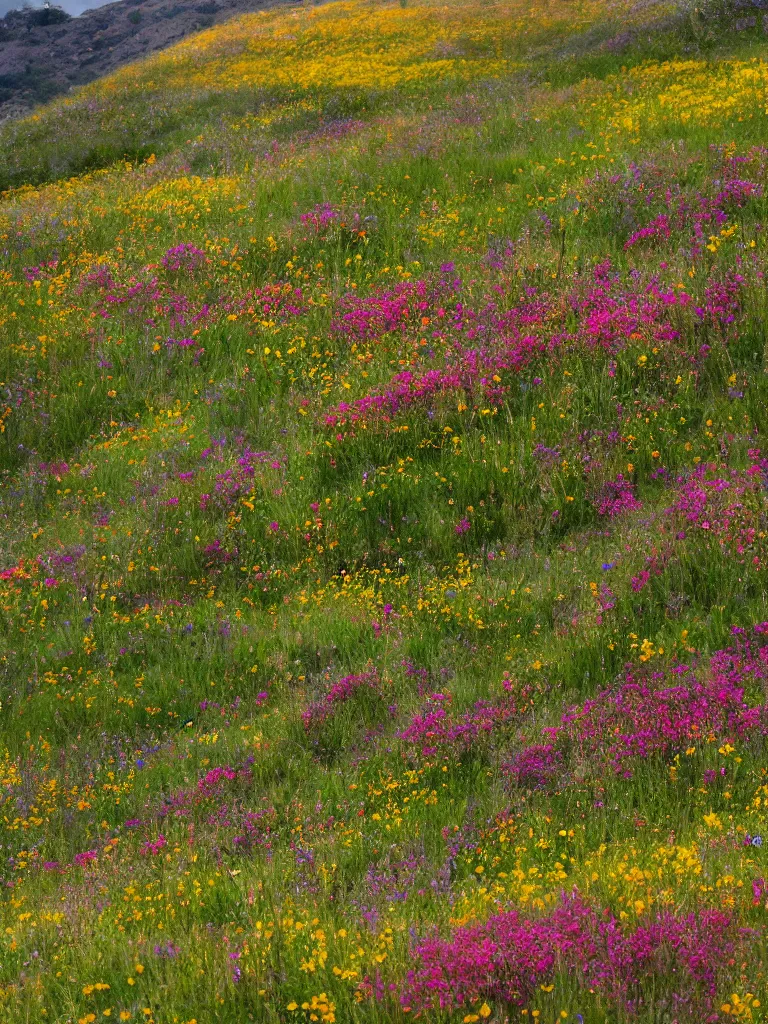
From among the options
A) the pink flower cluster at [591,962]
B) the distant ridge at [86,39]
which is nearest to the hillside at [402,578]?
the pink flower cluster at [591,962]

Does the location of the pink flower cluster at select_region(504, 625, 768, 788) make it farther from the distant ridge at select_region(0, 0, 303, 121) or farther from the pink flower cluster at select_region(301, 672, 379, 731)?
the distant ridge at select_region(0, 0, 303, 121)

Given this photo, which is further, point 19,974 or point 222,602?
point 222,602

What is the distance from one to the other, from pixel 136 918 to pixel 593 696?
9.27 ft

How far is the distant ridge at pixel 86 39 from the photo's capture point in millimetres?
44969

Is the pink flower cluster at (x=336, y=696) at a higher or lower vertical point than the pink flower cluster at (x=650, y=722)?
lower

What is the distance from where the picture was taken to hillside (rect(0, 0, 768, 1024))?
12.0 ft

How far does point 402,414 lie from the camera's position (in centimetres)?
856

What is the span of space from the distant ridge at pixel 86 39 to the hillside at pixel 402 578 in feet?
111

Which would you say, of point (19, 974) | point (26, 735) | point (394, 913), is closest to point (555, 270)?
point (26, 735)

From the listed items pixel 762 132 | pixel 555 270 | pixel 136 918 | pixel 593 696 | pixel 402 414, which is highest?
pixel 762 132

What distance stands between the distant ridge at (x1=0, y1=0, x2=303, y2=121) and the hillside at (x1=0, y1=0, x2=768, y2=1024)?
33927 mm

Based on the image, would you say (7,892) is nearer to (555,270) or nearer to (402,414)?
(402,414)

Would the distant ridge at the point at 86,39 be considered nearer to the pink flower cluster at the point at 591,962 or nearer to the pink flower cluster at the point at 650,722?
the pink flower cluster at the point at 650,722

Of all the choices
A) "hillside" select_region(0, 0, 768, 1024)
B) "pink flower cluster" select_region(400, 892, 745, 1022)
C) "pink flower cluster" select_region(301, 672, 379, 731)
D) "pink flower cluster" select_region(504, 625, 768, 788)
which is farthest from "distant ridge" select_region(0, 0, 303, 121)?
"pink flower cluster" select_region(400, 892, 745, 1022)
